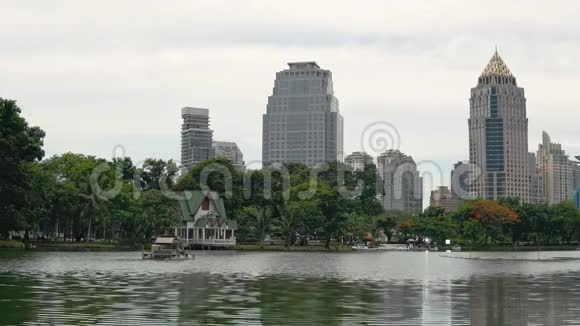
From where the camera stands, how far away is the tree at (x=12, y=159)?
2862 inches

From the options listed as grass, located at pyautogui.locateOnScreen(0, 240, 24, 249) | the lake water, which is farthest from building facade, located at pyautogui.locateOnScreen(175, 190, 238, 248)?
the lake water

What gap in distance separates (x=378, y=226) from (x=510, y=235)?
92.9 ft

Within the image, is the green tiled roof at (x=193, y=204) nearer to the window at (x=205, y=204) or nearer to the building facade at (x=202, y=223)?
the building facade at (x=202, y=223)

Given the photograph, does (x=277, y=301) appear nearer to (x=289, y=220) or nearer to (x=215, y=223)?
(x=215, y=223)

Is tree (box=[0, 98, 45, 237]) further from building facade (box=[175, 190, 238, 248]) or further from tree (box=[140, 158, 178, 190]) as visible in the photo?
tree (box=[140, 158, 178, 190])

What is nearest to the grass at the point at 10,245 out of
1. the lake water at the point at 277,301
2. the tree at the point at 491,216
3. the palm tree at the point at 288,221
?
the palm tree at the point at 288,221

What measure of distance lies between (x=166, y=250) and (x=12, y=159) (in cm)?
1798

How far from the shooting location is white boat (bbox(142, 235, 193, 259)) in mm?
67688

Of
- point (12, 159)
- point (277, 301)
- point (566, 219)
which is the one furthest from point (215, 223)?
point (277, 301)

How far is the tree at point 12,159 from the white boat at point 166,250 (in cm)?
1478

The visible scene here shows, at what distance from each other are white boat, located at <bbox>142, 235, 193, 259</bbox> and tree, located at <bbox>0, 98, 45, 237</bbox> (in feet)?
48.5

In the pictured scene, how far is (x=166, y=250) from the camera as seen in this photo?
226ft

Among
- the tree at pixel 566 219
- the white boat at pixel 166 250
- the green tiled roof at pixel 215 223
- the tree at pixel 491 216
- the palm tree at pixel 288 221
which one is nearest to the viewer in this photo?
the white boat at pixel 166 250

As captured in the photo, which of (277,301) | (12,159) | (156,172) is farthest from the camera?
(156,172)
